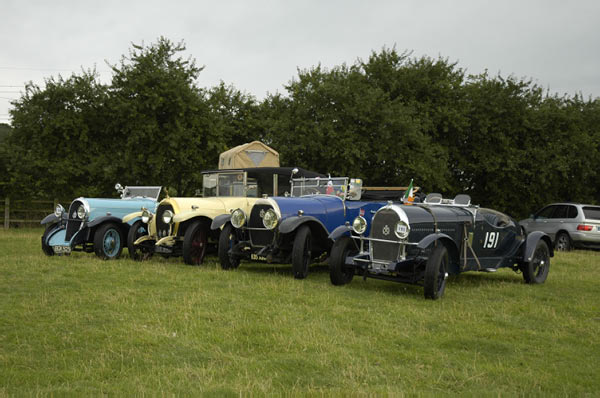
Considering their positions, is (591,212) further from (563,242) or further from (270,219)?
(270,219)

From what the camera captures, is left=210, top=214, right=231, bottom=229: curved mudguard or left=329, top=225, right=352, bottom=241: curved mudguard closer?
left=329, top=225, right=352, bottom=241: curved mudguard

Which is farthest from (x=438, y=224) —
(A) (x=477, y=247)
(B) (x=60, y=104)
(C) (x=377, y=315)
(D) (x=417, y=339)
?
(B) (x=60, y=104)

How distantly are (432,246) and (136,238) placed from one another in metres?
6.43

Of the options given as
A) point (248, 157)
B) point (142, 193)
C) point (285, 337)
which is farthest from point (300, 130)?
point (285, 337)

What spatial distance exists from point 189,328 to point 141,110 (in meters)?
16.6

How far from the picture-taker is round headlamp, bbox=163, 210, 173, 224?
11156mm

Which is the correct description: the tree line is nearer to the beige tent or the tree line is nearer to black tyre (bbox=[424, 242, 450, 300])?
Answer: the beige tent

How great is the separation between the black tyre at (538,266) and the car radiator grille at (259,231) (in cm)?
442

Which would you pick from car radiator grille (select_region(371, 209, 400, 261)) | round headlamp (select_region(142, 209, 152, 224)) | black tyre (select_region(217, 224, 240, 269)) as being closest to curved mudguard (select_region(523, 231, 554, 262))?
car radiator grille (select_region(371, 209, 400, 261))

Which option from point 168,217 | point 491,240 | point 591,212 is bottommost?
point 491,240

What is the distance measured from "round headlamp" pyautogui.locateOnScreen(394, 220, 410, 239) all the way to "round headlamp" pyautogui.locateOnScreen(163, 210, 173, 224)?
5.05 metres

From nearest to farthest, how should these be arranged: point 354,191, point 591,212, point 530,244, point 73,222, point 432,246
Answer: point 432,246 → point 530,244 → point 354,191 → point 73,222 → point 591,212

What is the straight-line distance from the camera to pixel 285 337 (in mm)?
5266

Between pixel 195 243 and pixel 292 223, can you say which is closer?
pixel 292 223
